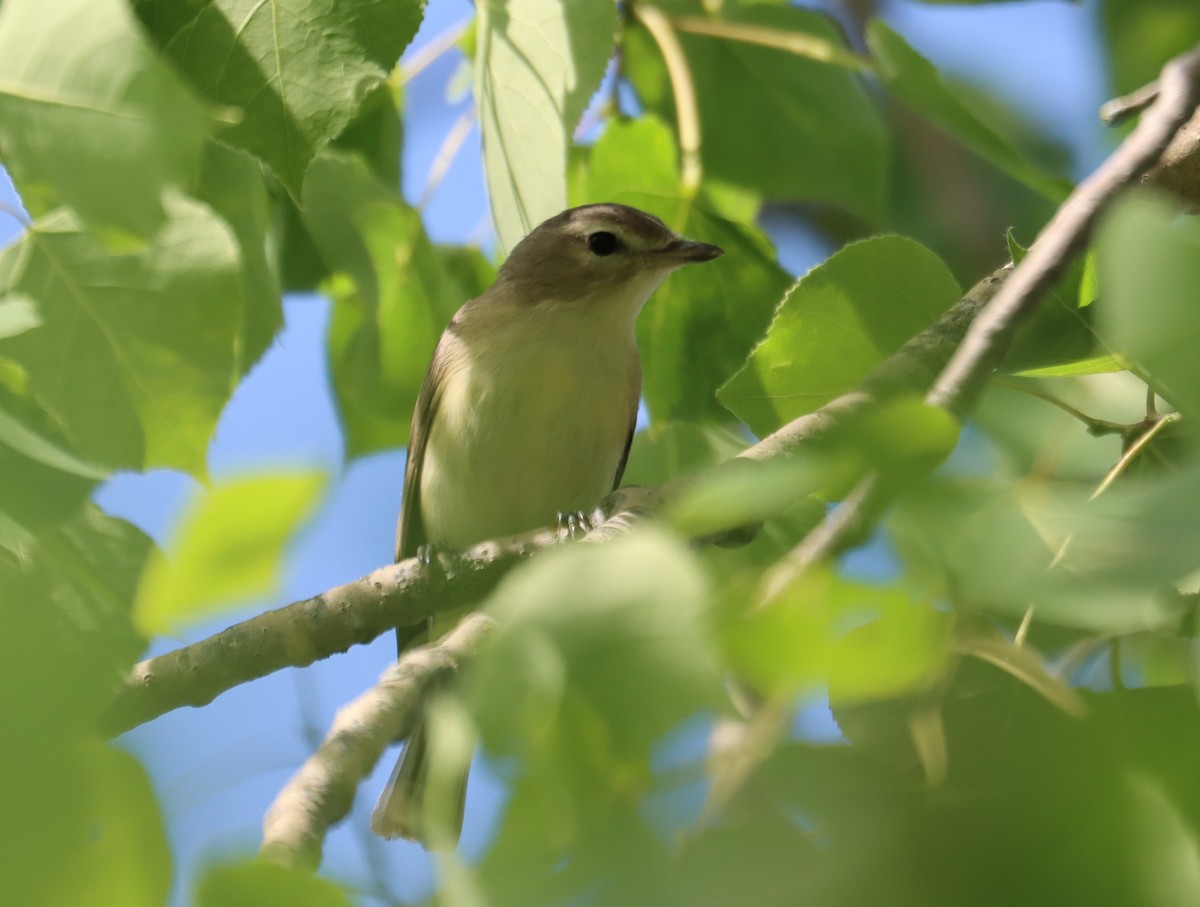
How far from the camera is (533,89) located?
9.32 feet

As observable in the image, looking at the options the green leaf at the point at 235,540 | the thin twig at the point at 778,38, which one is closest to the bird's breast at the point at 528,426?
the thin twig at the point at 778,38

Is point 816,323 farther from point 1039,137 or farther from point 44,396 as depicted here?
point 1039,137

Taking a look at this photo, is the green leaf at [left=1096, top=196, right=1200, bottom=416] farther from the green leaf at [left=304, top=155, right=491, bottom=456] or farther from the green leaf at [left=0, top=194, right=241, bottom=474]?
the green leaf at [left=304, top=155, right=491, bottom=456]

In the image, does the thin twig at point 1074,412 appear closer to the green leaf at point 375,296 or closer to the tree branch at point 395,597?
the tree branch at point 395,597

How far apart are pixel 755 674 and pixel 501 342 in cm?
395

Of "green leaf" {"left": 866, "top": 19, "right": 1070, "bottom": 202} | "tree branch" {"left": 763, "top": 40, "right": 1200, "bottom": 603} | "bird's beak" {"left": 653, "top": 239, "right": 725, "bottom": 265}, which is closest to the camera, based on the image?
"tree branch" {"left": 763, "top": 40, "right": 1200, "bottom": 603}

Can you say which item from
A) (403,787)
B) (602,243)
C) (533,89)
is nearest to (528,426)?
(602,243)

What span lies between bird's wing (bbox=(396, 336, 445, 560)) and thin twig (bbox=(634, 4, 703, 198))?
1.30 metres

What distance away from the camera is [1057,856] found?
944mm

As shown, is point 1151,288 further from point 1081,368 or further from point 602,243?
point 602,243

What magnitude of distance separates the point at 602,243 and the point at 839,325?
241 centimetres

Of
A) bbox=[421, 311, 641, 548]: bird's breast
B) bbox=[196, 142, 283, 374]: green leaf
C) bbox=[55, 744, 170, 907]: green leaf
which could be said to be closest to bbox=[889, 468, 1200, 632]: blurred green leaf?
bbox=[55, 744, 170, 907]: green leaf

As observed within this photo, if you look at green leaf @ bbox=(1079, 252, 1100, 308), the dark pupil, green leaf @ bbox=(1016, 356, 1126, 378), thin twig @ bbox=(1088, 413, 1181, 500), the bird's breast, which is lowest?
the bird's breast

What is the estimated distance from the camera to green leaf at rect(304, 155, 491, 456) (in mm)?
3426
